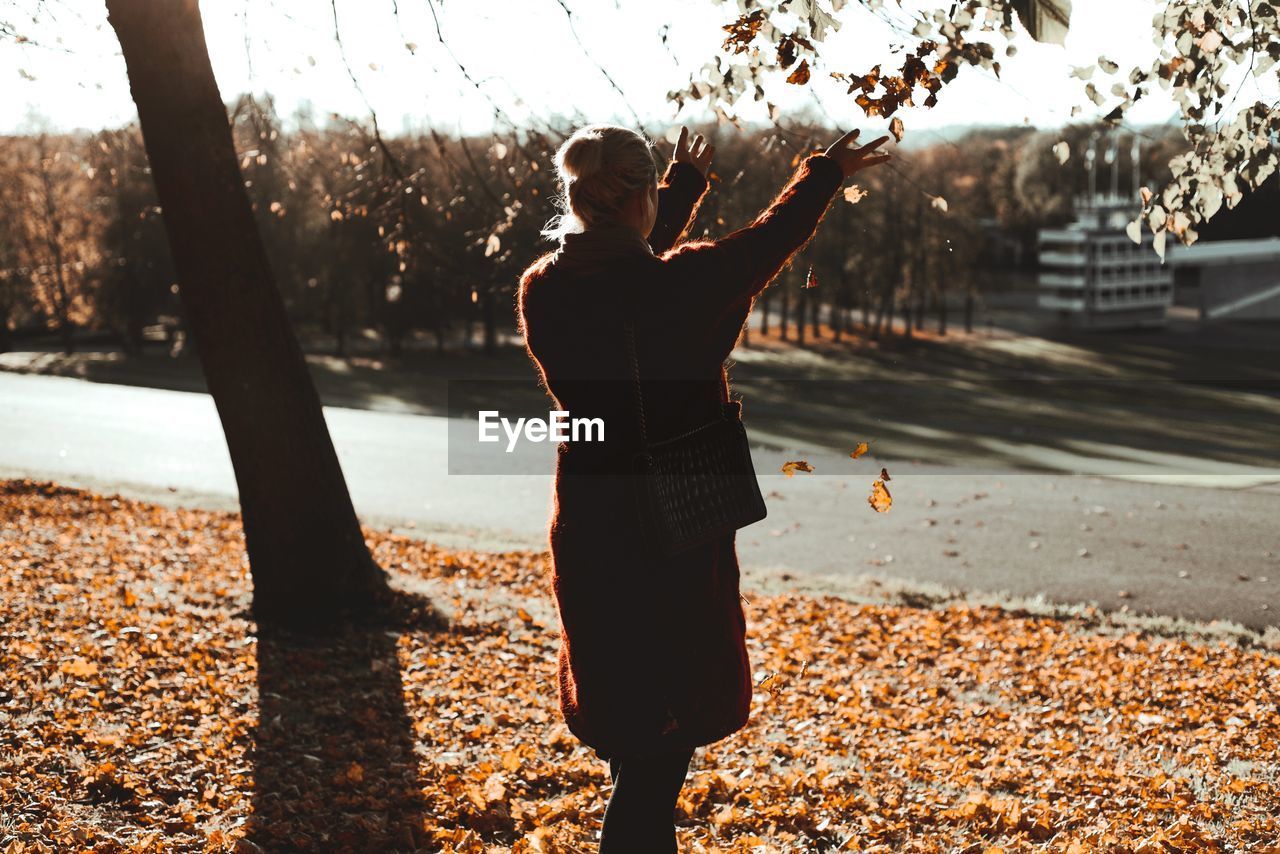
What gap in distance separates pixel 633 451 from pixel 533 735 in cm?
291

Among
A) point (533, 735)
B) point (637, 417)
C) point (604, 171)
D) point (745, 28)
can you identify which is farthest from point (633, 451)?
point (533, 735)

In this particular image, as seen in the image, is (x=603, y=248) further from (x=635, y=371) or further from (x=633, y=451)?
(x=633, y=451)

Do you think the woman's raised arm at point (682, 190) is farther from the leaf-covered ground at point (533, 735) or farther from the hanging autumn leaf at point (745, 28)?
the leaf-covered ground at point (533, 735)

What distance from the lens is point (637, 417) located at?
8.07 ft

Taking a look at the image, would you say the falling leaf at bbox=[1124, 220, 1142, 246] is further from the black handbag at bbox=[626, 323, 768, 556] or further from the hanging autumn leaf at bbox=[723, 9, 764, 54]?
the black handbag at bbox=[626, 323, 768, 556]

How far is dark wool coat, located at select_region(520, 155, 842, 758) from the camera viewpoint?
2395mm

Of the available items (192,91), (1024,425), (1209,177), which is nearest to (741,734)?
(1209,177)

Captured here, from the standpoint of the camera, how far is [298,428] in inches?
253

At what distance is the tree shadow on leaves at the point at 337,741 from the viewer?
392cm

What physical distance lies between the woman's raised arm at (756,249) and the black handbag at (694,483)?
0.18 metres

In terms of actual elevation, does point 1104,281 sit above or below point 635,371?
above

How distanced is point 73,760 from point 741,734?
2743mm

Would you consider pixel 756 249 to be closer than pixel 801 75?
Yes

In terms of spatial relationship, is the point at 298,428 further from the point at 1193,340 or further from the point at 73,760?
the point at 1193,340
